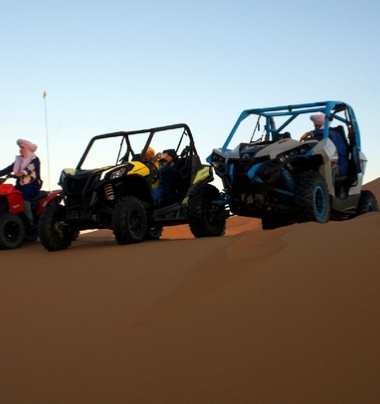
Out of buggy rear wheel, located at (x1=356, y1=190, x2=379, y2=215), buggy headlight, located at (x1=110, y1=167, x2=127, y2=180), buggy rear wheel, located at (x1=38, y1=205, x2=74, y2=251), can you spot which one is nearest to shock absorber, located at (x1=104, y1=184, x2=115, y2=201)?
buggy headlight, located at (x1=110, y1=167, x2=127, y2=180)

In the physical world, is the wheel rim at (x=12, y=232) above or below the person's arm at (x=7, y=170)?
below

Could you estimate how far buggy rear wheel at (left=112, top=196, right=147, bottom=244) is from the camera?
911cm

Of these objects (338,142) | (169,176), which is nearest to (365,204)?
(338,142)

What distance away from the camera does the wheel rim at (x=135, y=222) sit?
9434mm

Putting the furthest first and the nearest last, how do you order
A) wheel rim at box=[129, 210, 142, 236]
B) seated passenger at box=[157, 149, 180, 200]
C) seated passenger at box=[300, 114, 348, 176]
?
seated passenger at box=[157, 149, 180, 200] → seated passenger at box=[300, 114, 348, 176] → wheel rim at box=[129, 210, 142, 236]

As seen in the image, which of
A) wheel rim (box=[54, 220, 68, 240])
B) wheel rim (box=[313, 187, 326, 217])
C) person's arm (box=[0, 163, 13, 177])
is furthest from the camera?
person's arm (box=[0, 163, 13, 177])

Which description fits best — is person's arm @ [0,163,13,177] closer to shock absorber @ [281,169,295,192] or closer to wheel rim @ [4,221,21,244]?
wheel rim @ [4,221,21,244]

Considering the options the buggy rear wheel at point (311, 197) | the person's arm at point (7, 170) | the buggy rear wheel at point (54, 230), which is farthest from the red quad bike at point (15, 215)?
the buggy rear wheel at point (311, 197)

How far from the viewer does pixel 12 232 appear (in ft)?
36.1

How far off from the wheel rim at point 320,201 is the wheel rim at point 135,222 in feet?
7.42

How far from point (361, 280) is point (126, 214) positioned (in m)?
4.97

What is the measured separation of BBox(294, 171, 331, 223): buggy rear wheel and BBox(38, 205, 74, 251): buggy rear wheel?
309 centimetres

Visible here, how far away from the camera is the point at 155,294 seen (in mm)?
5711

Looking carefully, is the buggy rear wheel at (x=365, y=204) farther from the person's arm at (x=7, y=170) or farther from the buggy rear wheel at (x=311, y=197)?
the person's arm at (x=7, y=170)
